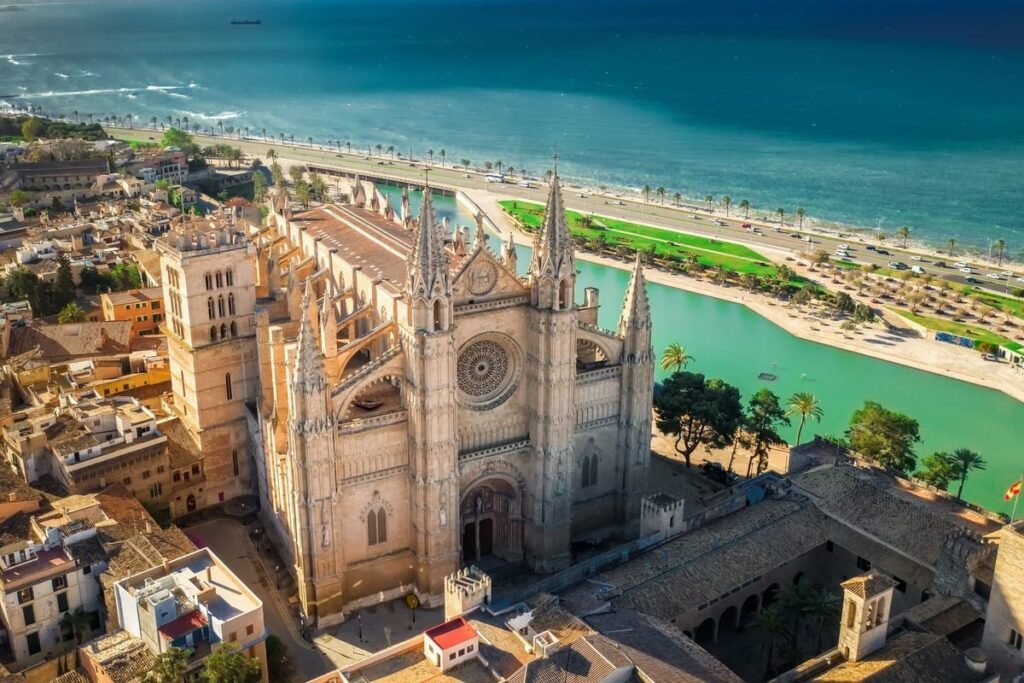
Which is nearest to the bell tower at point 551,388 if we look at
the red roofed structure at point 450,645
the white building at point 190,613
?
the red roofed structure at point 450,645

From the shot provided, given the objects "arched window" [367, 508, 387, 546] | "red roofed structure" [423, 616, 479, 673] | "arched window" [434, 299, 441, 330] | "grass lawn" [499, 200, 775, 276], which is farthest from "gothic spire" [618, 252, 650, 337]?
"grass lawn" [499, 200, 775, 276]

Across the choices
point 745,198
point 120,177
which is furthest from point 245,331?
point 745,198

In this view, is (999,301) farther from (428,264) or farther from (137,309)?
(137,309)

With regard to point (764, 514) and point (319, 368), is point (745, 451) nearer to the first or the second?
point (764, 514)

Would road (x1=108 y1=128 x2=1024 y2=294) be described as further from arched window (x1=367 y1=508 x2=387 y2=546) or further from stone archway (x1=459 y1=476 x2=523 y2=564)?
arched window (x1=367 y1=508 x2=387 y2=546)

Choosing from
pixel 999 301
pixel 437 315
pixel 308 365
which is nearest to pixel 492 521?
pixel 437 315
